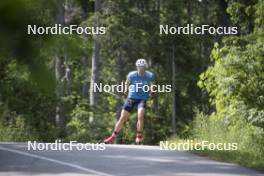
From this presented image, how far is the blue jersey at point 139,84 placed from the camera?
14.2 metres

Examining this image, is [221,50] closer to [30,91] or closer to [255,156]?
[255,156]

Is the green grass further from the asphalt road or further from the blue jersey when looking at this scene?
the blue jersey

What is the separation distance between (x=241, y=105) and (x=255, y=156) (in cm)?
117

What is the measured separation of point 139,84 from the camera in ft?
46.9

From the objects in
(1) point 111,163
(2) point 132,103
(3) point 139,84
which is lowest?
(1) point 111,163

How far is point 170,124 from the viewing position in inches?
1245

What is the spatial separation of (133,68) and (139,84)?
1836 centimetres

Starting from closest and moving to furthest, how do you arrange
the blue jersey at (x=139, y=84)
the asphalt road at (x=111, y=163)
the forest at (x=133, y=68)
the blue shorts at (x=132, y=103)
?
1. the forest at (x=133, y=68)
2. the asphalt road at (x=111, y=163)
3. the blue jersey at (x=139, y=84)
4. the blue shorts at (x=132, y=103)

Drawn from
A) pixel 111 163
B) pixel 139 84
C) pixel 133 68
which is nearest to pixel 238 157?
pixel 111 163

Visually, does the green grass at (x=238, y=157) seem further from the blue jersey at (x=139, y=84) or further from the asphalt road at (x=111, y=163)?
the blue jersey at (x=139, y=84)

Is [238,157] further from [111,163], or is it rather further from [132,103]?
[132,103]

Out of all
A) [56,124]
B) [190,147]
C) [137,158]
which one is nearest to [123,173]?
[137,158]

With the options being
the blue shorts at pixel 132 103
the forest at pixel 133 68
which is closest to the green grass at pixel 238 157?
the forest at pixel 133 68

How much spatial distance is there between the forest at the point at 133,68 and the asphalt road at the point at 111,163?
0.69 metres
